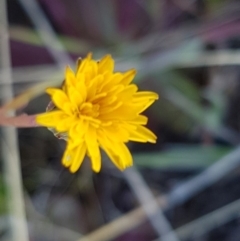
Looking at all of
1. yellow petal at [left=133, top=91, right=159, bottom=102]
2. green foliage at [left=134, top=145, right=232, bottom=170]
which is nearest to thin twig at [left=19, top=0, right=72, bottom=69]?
green foliage at [left=134, top=145, right=232, bottom=170]

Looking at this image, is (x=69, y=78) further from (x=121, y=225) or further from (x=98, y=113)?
(x=121, y=225)

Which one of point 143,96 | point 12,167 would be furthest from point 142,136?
point 12,167

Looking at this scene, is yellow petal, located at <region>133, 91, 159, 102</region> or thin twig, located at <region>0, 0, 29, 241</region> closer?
yellow petal, located at <region>133, 91, 159, 102</region>

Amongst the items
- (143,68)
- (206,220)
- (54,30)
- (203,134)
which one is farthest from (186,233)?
(54,30)

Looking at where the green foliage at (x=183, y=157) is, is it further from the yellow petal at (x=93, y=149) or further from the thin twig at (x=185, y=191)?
the yellow petal at (x=93, y=149)

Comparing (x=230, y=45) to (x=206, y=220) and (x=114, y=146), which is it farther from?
(x=114, y=146)

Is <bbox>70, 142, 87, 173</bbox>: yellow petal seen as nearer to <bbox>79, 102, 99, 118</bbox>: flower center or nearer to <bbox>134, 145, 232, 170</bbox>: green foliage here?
<bbox>79, 102, 99, 118</bbox>: flower center
